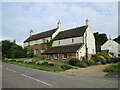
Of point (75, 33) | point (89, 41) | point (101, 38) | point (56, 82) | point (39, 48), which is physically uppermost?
point (101, 38)

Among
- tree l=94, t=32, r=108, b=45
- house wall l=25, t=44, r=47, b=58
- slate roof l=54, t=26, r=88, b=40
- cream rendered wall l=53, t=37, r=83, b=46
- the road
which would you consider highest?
tree l=94, t=32, r=108, b=45

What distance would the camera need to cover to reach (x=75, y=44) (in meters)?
40.4

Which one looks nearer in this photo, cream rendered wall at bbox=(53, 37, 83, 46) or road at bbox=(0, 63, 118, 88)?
road at bbox=(0, 63, 118, 88)

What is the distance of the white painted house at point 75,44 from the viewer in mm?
37188

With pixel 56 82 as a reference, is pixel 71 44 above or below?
above

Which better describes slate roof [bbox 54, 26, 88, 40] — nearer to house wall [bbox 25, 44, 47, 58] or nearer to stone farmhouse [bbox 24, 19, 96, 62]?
stone farmhouse [bbox 24, 19, 96, 62]

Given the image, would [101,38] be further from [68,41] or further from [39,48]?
[68,41]

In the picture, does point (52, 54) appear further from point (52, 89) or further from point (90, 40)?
point (52, 89)

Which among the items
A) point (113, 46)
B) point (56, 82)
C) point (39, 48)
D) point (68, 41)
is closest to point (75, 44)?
point (68, 41)

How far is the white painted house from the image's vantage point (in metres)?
37.2

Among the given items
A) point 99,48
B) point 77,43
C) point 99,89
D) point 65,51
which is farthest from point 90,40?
point 99,89

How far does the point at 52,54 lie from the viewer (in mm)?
43188

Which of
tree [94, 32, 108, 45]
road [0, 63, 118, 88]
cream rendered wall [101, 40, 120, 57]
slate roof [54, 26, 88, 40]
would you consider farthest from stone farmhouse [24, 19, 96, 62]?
tree [94, 32, 108, 45]

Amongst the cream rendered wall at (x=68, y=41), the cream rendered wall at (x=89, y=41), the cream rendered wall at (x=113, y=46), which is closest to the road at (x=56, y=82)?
the cream rendered wall at (x=68, y=41)
